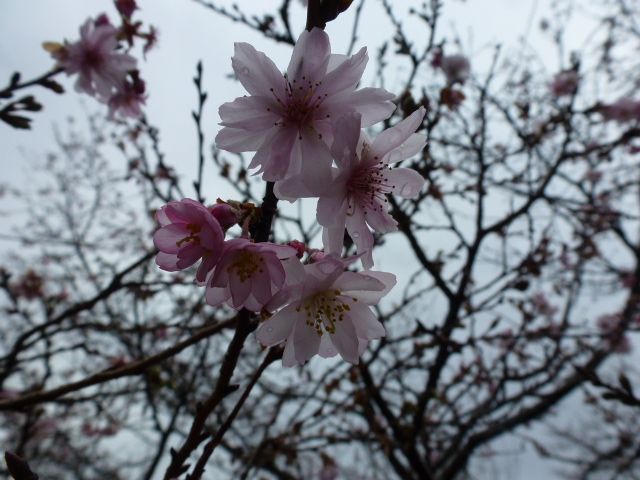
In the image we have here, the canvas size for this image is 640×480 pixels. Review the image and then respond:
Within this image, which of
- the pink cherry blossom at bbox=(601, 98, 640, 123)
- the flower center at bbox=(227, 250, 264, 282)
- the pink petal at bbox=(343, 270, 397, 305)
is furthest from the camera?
the pink cherry blossom at bbox=(601, 98, 640, 123)

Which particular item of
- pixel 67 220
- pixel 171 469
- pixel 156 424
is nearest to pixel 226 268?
pixel 171 469

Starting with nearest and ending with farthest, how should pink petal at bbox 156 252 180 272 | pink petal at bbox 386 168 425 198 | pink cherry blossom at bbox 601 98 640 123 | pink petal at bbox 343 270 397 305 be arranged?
pink petal at bbox 156 252 180 272, pink petal at bbox 343 270 397 305, pink petal at bbox 386 168 425 198, pink cherry blossom at bbox 601 98 640 123

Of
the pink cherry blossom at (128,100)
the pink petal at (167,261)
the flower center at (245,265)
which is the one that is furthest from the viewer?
the pink cherry blossom at (128,100)

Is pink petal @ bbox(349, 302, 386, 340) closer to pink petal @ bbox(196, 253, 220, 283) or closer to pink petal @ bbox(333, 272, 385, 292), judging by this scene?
pink petal @ bbox(333, 272, 385, 292)

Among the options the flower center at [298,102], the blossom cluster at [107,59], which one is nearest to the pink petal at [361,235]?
the flower center at [298,102]

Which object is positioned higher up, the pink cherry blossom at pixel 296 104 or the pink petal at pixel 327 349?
the pink cherry blossom at pixel 296 104

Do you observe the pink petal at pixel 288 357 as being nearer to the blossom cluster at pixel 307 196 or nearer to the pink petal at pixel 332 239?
the blossom cluster at pixel 307 196

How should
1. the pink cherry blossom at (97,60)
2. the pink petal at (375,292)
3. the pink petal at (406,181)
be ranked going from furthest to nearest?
the pink cherry blossom at (97,60), the pink petal at (406,181), the pink petal at (375,292)

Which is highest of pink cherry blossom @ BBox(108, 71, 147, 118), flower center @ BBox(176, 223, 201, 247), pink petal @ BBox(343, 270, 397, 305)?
pink cherry blossom @ BBox(108, 71, 147, 118)

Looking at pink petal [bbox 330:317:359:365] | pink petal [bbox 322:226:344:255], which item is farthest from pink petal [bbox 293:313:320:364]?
pink petal [bbox 322:226:344:255]
